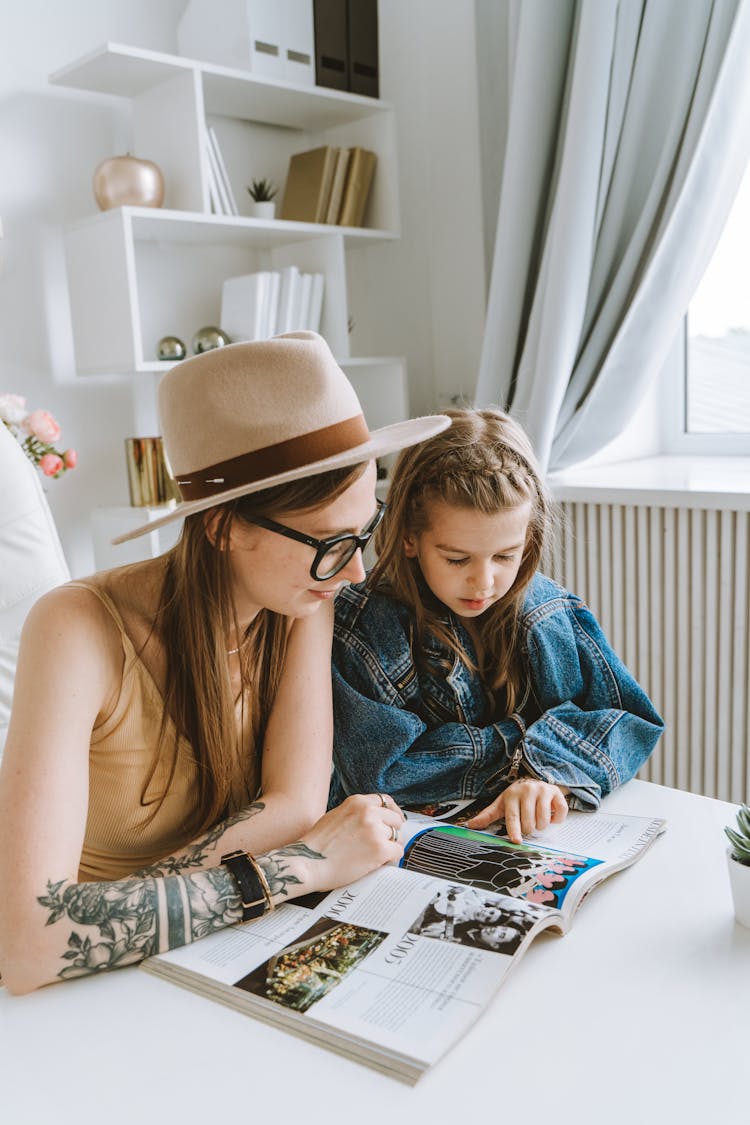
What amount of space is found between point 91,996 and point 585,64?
2.19 meters

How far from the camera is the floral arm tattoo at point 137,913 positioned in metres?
0.86

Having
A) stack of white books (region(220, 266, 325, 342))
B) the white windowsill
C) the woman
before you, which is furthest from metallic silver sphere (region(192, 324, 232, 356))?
the woman

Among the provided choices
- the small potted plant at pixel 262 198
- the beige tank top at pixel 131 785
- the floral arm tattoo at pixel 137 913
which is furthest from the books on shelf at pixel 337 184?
the floral arm tattoo at pixel 137 913

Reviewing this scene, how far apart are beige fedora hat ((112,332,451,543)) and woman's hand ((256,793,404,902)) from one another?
0.35 metres

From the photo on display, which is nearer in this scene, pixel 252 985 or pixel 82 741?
pixel 252 985

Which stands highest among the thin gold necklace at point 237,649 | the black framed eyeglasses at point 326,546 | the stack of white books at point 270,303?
the stack of white books at point 270,303

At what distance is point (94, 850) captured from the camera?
113cm

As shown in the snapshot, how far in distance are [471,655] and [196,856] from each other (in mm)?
486

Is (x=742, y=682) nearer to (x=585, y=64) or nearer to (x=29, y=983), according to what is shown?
(x=585, y=64)

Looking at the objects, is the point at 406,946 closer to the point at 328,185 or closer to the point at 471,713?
the point at 471,713

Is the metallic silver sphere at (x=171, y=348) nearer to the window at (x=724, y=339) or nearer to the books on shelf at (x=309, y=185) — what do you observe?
the books on shelf at (x=309, y=185)

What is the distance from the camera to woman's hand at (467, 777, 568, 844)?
110cm

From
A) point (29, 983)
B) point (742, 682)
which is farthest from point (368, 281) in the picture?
point (29, 983)

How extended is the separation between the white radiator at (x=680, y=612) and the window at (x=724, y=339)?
0.59 meters
